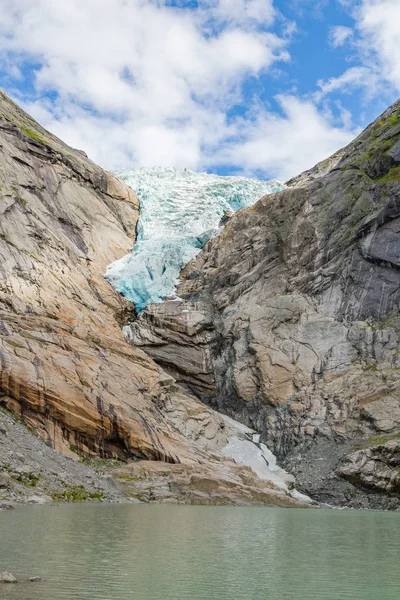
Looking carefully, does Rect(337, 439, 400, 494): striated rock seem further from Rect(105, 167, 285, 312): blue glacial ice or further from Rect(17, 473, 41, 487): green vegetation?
Rect(105, 167, 285, 312): blue glacial ice

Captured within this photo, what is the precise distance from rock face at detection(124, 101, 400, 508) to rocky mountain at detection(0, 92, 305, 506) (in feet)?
12.7

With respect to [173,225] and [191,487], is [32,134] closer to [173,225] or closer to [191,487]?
[173,225]

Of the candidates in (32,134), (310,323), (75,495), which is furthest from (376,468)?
(32,134)

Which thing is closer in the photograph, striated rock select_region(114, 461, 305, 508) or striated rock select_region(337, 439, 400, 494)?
striated rock select_region(114, 461, 305, 508)

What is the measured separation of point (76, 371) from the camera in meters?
42.8

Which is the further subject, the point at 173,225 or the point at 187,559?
the point at 173,225

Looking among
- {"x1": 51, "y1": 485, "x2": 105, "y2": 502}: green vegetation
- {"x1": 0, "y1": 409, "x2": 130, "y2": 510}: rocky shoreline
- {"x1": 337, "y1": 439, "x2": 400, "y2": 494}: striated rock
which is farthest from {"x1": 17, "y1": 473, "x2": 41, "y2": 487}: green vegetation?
{"x1": 337, "y1": 439, "x2": 400, "y2": 494}: striated rock

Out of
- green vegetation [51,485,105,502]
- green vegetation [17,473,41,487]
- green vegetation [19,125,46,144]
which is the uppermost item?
green vegetation [19,125,46,144]

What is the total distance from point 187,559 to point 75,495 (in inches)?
704

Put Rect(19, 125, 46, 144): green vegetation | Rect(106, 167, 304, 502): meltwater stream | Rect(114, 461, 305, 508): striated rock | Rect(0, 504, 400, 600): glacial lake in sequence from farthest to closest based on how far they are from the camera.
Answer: Rect(19, 125, 46, 144): green vegetation
Rect(106, 167, 304, 502): meltwater stream
Rect(114, 461, 305, 508): striated rock
Rect(0, 504, 400, 600): glacial lake

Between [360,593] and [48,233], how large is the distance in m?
51.6

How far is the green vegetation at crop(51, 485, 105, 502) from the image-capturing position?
29969 millimetres

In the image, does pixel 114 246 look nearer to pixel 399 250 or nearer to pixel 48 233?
pixel 48 233

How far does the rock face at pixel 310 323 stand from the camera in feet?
152
